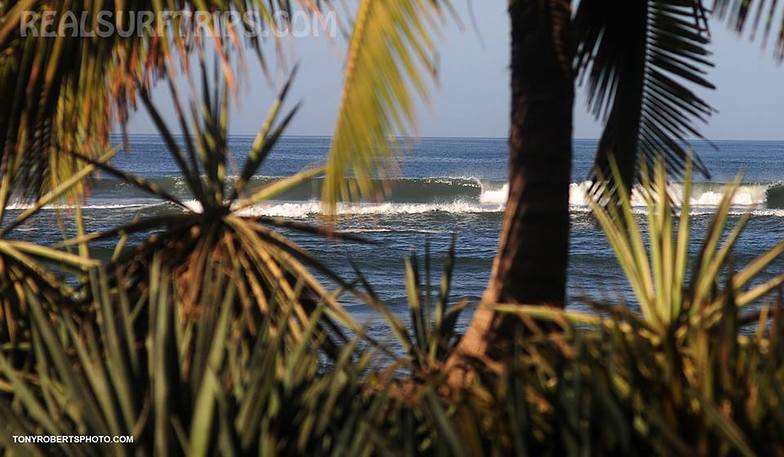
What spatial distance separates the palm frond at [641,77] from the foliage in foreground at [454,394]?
2.02 m

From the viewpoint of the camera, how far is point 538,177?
3723mm

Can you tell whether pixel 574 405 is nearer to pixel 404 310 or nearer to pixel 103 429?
pixel 103 429

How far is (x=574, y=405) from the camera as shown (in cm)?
231

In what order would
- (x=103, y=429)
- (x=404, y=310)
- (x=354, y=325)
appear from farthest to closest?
(x=404, y=310), (x=354, y=325), (x=103, y=429)

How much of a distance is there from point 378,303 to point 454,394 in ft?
3.01

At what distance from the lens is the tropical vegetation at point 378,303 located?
2.40 meters

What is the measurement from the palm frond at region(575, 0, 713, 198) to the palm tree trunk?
0.80 meters

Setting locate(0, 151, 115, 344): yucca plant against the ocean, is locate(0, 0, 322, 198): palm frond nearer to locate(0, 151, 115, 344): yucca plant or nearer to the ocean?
locate(0, 151, 115, 344): yucca plant

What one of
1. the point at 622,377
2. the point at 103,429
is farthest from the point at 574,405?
the point at 103,429

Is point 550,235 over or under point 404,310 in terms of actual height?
over

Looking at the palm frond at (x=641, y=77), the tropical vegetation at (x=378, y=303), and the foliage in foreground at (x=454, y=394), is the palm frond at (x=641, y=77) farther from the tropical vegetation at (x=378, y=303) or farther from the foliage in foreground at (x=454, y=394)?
the foliage in foreground at (x=454, y=394)

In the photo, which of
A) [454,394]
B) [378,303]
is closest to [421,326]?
[378,303]

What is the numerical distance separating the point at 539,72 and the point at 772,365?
5.72 ft

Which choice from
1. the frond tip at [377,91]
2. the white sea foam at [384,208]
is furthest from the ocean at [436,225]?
the frond tip at [377,91]
